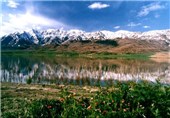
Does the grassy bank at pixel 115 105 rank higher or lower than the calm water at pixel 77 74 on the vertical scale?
higher

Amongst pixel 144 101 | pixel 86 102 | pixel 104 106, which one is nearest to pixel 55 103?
pixel 86 102

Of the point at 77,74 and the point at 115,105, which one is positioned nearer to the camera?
the point at 115,105

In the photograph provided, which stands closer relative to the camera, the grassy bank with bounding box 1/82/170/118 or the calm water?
the grassy bank with bounding box 1/82/170/118

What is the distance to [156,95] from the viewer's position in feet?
32.8

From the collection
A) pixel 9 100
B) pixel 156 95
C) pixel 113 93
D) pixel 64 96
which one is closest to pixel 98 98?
pixel 113 93

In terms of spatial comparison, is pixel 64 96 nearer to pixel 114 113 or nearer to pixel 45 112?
pixel 45 112

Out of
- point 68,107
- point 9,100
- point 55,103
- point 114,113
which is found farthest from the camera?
point 9,100

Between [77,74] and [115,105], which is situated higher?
[115,105]

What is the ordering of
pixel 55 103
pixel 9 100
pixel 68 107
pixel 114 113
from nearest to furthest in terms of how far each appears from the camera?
pixel 114 113, pixel 68 107, pixel 55 103, pixel 9 100

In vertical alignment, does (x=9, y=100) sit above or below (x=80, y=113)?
below

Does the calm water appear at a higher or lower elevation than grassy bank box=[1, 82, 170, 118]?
lower

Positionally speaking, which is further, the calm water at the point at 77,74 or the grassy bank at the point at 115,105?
the calm water at the point at 77,74

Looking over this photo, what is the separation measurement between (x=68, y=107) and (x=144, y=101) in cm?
234

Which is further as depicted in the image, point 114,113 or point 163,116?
point 163,116
